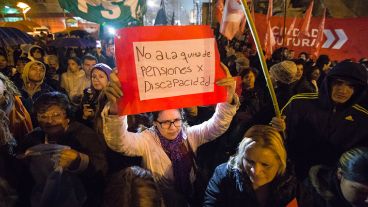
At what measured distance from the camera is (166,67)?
6.11 ft

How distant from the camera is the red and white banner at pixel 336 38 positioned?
6.65 meters

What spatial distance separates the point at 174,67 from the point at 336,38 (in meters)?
6.50

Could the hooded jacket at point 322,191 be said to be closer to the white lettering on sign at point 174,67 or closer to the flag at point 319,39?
the white lettering on sign at point 174,67

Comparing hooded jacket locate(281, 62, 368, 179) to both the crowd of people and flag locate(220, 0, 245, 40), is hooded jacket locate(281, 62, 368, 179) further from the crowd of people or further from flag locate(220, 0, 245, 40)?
flag locate(220, 0, 245, 40)

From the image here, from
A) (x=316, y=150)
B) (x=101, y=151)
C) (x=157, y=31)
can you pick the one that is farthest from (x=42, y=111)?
(x=316, y=150)

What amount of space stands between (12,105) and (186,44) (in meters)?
1.76

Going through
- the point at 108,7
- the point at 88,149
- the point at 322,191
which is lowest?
the point at 322,191

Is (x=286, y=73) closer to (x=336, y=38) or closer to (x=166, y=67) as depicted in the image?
(x=166, y=67)

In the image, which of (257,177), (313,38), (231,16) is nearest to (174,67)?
(257,177)

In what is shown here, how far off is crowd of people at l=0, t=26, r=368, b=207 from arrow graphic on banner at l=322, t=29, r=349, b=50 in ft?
15.4

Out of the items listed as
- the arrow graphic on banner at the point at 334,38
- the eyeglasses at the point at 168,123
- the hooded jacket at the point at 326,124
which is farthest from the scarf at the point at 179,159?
the arrow graphic on banner at the point at 334,38

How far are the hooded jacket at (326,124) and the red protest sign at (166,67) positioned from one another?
1.00m

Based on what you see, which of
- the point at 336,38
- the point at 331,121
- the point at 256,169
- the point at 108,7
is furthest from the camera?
the point at 336,38

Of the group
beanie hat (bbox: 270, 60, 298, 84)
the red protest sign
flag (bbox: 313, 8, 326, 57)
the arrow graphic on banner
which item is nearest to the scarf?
the red protest sign
